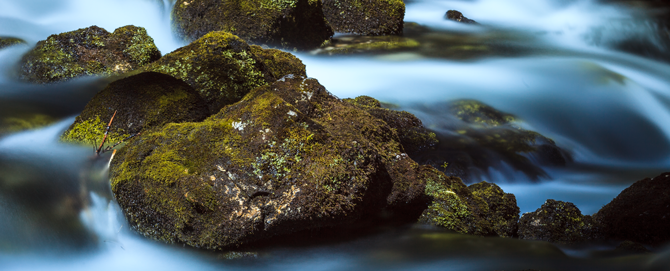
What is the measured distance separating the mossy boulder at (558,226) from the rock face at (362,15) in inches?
320

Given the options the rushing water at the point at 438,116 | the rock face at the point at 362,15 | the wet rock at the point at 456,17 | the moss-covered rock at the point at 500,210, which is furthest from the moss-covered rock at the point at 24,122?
the wet rock at the point at 456,17

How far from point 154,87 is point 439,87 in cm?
574

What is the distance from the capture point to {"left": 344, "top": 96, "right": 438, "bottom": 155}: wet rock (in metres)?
6.11

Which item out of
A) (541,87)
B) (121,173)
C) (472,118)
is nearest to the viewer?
(121,173)

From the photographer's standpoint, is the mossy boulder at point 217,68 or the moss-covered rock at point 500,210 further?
the mossy boulder at point 217,68

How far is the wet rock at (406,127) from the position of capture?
20.1ft

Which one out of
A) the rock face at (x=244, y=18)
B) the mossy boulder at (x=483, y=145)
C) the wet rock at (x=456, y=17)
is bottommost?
the mossy boulder at (x=483, y=145)

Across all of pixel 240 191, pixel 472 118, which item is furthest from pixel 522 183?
pixel 240 191

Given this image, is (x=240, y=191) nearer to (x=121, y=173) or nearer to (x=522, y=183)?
(x=121, y=173)

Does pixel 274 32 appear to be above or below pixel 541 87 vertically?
above

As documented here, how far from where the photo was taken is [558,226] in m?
4.59

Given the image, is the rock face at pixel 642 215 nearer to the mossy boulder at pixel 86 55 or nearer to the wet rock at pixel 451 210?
the wet rock at pixel 451 210

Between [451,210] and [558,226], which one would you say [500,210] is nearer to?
[558,226]

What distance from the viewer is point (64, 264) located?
3459mm
